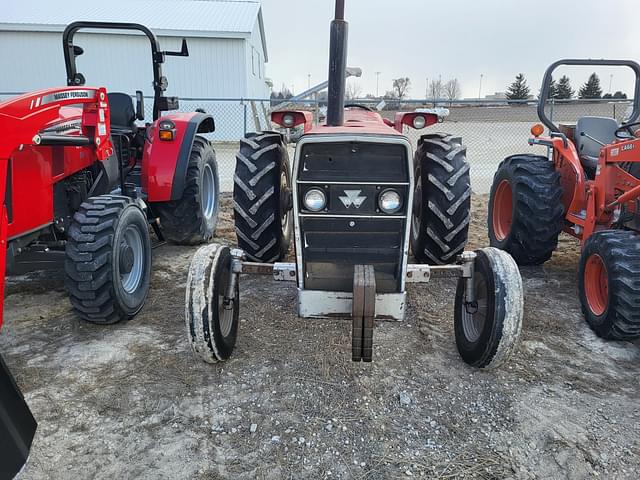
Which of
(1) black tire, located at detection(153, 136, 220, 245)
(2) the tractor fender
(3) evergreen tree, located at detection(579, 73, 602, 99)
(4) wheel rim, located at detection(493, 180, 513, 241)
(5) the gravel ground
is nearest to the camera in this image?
(5) the gravel ground

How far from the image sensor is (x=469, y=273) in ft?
10.5

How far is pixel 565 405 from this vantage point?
2.93m

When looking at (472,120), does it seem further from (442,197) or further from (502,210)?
(442,197)

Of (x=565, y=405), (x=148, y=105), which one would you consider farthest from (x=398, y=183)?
(x=148, y=105)

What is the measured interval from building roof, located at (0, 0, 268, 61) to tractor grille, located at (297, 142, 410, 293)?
17109mm

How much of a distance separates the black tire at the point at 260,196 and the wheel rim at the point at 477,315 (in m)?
1.61

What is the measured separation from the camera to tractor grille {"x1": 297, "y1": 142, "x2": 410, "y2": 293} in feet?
9.34

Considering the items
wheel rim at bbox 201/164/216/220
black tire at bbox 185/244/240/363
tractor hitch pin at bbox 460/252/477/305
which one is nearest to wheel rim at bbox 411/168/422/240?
tractor hitch pin at bbox 460/252/477/305

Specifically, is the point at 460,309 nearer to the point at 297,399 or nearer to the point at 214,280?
the point at 297,399

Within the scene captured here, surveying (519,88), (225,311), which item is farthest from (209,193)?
(519,88)

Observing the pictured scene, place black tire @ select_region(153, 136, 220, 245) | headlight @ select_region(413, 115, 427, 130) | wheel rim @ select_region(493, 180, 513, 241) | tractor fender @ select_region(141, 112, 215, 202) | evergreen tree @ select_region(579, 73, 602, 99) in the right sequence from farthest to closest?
1. evergreen tree @ select_region(579, 73, 602, 99)
2. wheel rim @ select_region(493, 180, 513, 241)
3. black tire @ select_region(153, 136, 220, 245)
4. tractor fender @ select_region(141, 112, 215, 202)
5. headlight @ select_region(413, 115, 427, 130)

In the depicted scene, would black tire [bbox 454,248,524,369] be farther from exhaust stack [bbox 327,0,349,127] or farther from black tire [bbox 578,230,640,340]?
exhaust stack [bbox 327,0,349,127]

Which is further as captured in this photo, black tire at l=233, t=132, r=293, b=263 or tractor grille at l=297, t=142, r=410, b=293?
black tire at l=233, t=132, r=293, b=263

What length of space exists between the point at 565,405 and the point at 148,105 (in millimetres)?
14566
